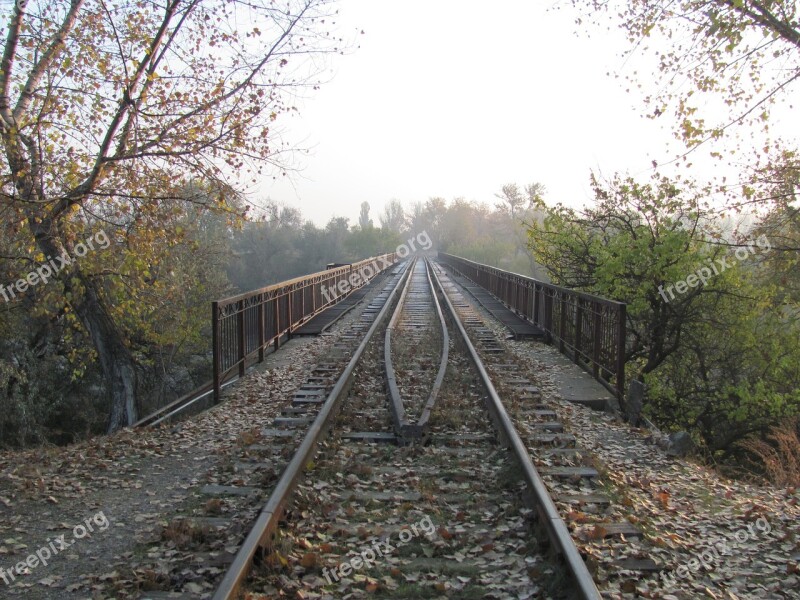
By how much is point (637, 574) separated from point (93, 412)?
18.2 meters

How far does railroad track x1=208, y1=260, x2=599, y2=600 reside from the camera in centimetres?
346

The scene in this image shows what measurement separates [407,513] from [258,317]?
22.2 feet

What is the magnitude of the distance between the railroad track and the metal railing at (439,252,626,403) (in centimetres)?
228

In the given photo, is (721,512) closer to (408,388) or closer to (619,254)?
(408,388)

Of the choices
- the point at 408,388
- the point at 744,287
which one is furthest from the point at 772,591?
the point at 744,287

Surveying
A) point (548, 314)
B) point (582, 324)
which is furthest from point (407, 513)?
point (548, 314)

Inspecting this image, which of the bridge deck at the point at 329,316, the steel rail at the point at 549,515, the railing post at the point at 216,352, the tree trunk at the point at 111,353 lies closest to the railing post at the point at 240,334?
the railing post at the point at 216,352

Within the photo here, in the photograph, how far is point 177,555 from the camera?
3.74 metres

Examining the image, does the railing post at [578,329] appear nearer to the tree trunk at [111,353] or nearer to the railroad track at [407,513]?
the railroad track at [407,513]

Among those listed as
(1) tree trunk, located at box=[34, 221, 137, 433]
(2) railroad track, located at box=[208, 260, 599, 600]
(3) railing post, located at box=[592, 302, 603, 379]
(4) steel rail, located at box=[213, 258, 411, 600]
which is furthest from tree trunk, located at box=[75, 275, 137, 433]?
(3) railing post, located at box=[592, 302, 603, 379]

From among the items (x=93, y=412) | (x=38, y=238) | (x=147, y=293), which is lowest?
(x=93, y=412)

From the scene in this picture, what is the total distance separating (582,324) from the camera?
10969 mm

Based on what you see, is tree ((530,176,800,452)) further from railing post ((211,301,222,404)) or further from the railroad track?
railing post ((211,301,222,404))

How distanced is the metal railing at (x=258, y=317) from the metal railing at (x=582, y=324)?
5.35 metres
